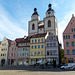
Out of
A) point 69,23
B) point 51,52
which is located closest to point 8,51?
point 51,52

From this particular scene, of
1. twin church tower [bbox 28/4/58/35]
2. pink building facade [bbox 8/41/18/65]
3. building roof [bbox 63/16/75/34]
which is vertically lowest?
pink building facade [bbox 8/41/18/65]

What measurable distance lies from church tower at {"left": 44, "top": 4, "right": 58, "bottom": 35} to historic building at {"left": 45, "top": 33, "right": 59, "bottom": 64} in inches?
1067

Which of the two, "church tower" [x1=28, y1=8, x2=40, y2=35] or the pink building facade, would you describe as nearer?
the pink building facade

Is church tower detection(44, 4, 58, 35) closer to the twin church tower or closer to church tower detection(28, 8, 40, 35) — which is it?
the twin church tower

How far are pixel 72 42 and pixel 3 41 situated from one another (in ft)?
117

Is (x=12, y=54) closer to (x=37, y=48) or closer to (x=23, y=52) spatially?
(x=23, y=52)

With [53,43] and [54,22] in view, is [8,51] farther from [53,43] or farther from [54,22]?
[54,22]

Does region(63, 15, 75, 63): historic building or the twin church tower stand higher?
the twin church tower

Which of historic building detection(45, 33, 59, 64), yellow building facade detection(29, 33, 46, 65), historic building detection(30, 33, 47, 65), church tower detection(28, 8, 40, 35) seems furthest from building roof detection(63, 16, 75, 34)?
church tower detection(28, 8, 40, 35)

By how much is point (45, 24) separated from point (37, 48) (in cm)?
3281

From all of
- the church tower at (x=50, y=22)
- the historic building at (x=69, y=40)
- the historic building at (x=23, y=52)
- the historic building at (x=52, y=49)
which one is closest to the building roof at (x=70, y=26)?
the historic building at (x=69, y=40)

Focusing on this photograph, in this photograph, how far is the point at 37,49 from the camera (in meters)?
49.6

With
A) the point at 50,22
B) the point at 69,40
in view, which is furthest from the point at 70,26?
the point at 50,22

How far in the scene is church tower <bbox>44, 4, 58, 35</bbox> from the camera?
7500 cm
